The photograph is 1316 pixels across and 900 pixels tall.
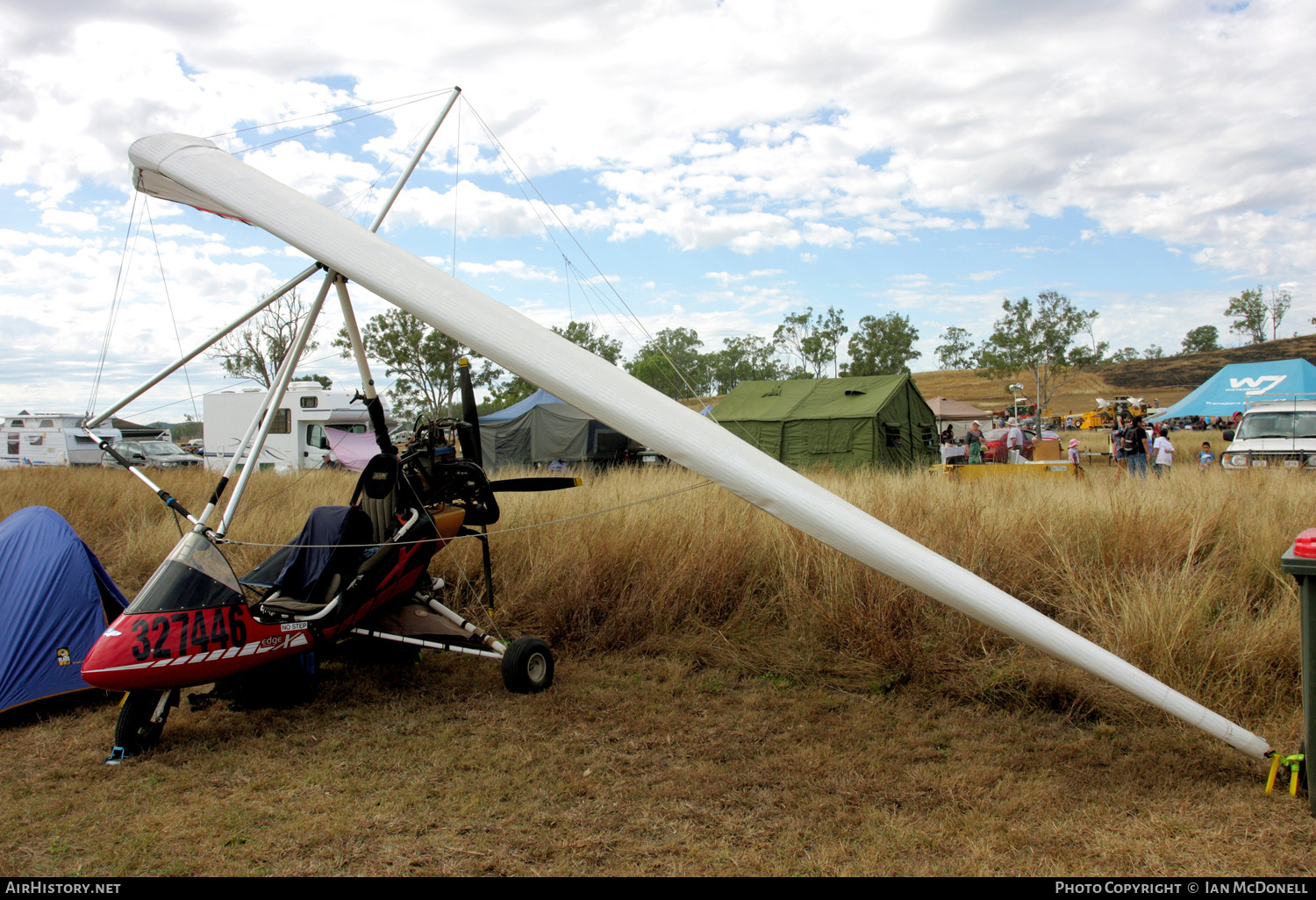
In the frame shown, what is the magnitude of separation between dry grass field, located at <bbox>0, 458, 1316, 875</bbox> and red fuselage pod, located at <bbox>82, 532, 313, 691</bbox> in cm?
45

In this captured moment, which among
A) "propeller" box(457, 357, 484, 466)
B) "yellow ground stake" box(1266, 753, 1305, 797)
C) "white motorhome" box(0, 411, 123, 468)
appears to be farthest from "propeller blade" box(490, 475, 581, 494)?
"white motorhome" box(0, 411, 123, 468)

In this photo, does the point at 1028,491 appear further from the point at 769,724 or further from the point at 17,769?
the point at 17,769

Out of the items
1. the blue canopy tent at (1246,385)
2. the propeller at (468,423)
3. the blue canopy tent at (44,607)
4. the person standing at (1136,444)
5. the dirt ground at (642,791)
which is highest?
the blue canopy tent at (1246,385)

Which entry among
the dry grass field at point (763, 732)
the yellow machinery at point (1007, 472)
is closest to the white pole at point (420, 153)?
the dry grass field at point (763, 732)

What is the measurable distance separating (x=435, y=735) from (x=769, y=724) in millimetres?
1772

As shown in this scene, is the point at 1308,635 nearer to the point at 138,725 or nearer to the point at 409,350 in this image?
the point at 138,725

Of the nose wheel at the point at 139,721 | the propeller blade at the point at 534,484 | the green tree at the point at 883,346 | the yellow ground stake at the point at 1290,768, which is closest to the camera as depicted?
the yellow ground stake at the point at 1290,768

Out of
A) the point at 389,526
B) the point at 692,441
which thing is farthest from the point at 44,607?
the point at 692,441

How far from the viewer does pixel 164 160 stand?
426cm

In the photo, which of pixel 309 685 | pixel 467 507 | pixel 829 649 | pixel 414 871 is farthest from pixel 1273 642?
pixel 309 685

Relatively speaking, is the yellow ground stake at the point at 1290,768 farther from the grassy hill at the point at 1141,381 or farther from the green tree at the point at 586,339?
the grassy hill at the point at 1141,381

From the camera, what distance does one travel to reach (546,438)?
18.1 meters

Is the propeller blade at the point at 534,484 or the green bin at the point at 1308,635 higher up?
the propeller blade at the point at 534,484

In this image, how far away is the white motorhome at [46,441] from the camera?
26203 millimetres
